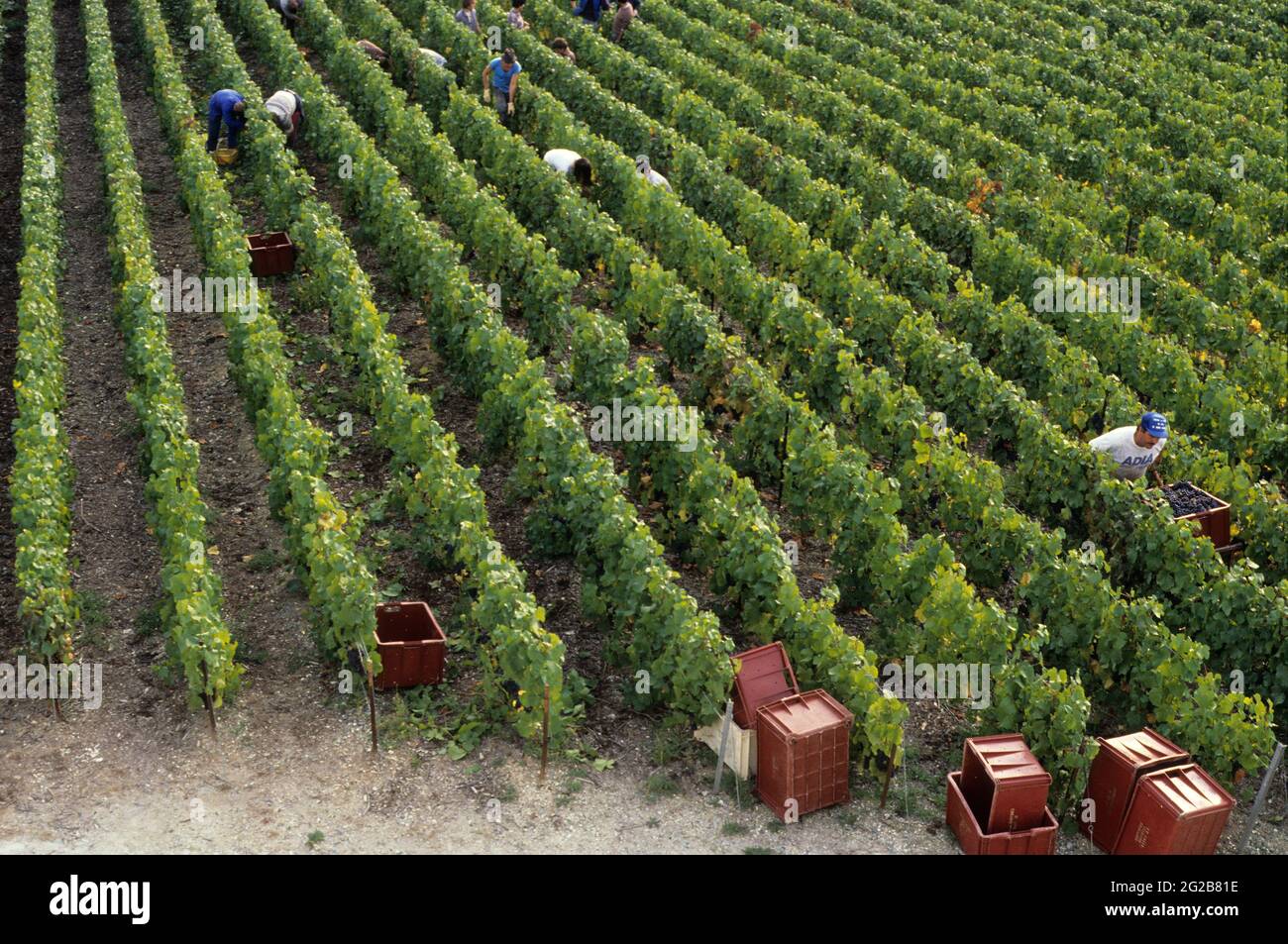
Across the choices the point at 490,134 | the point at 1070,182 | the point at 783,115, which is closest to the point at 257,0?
the point at 490,134

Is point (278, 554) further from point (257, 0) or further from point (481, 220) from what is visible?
point (257, 0)

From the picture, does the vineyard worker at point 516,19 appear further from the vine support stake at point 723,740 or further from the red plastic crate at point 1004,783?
the red plastic crate at point 1004,783

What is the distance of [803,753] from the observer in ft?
33.8

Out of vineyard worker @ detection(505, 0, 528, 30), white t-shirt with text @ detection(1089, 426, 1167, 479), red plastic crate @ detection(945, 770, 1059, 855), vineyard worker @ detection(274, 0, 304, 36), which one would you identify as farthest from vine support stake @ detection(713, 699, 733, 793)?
vineyard worker @ detection(274, 0, 304, 36)

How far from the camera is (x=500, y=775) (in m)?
10.9

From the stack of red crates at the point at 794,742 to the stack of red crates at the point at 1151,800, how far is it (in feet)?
6.11

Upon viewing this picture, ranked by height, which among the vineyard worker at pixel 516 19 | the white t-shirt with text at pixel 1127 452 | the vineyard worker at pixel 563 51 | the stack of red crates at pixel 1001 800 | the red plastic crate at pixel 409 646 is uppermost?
the vineyard worker at pixel 516 19

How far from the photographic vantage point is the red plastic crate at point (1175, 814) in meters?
9.87

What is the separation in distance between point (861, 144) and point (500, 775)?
14869 millimetres

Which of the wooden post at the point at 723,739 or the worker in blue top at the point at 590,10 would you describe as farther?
the worker in blue top at the point at 590,10

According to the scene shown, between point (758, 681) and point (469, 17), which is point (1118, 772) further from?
point (469, 17)

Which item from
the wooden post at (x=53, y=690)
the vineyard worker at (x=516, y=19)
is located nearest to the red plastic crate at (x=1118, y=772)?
the wooden post at (x=53, y=690)

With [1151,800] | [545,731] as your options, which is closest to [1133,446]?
[1151,800]

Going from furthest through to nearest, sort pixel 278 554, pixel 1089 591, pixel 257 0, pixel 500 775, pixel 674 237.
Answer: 1. pixel 257 0
2. pixel 674 237
3. pixel 278 554
4. pixel 1089 591
5. pixel 500 775
